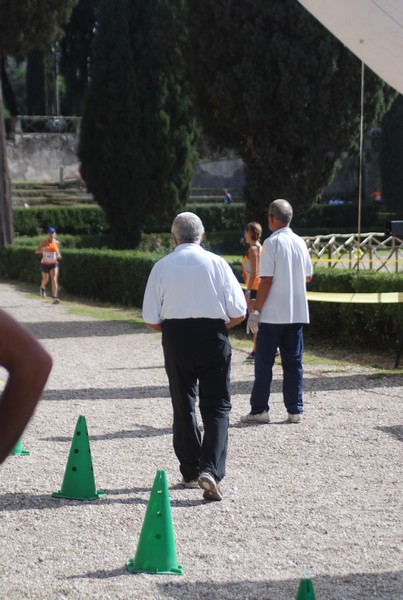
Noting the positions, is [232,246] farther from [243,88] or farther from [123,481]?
[123,481]

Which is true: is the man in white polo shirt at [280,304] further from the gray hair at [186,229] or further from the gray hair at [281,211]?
the gray hair at [186,229]

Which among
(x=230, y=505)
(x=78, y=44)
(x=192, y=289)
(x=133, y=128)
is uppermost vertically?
(x=78, y=44)

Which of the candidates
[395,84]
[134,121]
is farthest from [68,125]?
[395,84]

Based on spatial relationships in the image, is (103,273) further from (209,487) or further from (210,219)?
(210,219)

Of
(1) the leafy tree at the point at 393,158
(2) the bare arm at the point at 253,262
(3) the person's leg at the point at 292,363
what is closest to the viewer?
(3) the person's leg at the point at 292,363

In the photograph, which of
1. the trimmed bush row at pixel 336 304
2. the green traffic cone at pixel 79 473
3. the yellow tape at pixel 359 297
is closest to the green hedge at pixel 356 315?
the trimmed bush row at pixel 336 304

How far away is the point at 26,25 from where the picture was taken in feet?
106

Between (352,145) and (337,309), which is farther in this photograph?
(352,145)

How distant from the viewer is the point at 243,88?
21609mm

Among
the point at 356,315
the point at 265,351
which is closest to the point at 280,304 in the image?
the point at 265,351

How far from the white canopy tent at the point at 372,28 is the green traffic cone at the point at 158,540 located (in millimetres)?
5344

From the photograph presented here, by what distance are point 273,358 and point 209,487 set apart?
8.15 ft

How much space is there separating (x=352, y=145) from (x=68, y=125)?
96.0 ft

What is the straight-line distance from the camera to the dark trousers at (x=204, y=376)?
663 cm
